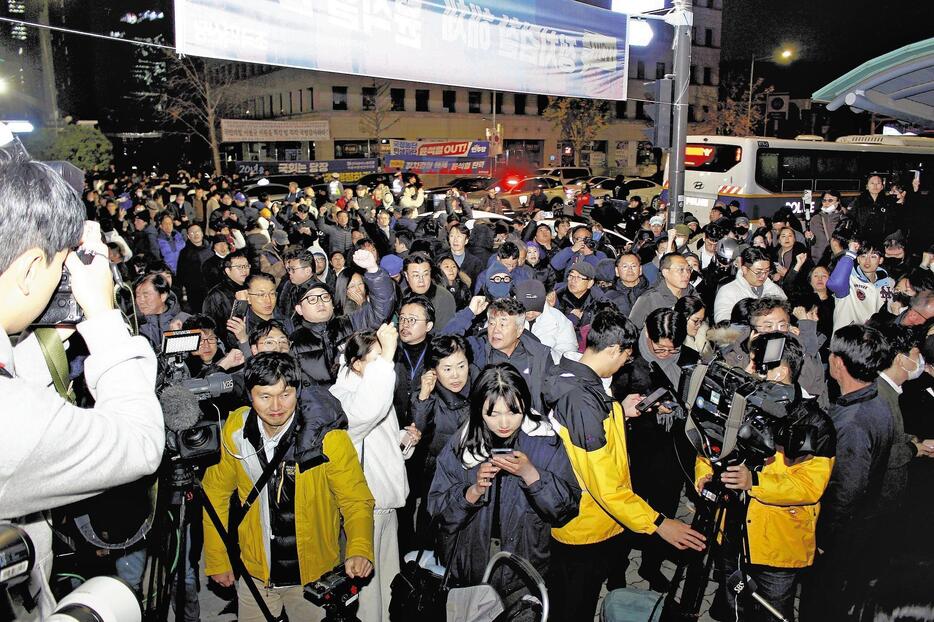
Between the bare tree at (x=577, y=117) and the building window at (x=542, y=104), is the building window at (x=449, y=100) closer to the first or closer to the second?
the bare tree at (x=577, y=117)

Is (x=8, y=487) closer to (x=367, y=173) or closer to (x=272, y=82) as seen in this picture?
(x=367, y=173)

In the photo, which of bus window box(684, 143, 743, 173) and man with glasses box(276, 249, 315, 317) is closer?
man with glasses box(276, 249, 315, 317)

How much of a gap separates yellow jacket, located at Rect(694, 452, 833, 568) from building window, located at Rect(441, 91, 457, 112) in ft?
149

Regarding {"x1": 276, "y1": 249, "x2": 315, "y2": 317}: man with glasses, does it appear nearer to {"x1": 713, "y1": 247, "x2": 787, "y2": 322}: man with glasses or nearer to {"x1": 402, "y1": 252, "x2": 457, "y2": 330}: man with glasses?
{"x1": 402, "y1": 252, "x2": 457, "y2": 330}: man with glasses

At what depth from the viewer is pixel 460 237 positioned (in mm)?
9039

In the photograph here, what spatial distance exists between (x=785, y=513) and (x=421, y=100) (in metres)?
44.9

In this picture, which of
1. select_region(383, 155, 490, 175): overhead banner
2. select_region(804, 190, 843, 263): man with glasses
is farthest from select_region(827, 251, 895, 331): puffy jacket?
select_region(383, 155, 490, 175): overhead banner

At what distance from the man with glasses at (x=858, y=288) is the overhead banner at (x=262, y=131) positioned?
76.4 feet

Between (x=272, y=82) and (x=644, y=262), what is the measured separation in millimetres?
44252

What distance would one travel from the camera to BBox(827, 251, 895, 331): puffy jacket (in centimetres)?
651

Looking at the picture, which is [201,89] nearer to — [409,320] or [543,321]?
[543,321]

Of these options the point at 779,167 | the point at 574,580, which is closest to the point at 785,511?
the point at 574,580

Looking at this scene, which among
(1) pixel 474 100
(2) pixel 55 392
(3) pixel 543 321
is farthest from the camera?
(1) pixel 474 100

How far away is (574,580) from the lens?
3566mm
